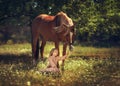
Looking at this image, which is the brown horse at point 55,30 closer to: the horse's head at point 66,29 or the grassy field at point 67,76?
the horse's head at point 66,29

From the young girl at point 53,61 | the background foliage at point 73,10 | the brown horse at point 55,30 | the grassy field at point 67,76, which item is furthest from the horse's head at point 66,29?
the background foliage at point 73,10

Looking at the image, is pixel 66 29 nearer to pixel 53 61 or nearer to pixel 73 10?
pixel 53 61

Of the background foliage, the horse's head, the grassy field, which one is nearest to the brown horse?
the horse's head

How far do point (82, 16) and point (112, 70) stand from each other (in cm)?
530

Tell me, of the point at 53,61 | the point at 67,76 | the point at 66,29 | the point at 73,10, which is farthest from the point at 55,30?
the point at 73,10

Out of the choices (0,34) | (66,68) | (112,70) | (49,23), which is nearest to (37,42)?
(49,23)

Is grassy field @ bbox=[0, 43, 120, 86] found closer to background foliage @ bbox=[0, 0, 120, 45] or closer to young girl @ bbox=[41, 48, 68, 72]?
young girl @ bbox=[41, 48, 68, 72]

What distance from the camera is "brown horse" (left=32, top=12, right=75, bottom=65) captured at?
11.9 metres

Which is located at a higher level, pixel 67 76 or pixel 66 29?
pixel 66 29

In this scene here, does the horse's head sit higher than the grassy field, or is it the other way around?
the horse's head

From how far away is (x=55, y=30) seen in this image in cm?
1256

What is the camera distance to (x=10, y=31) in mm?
28969

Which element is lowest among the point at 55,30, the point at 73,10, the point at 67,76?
the point at 67,76

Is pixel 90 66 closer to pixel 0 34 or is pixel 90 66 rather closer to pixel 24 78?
pixel 24 78
